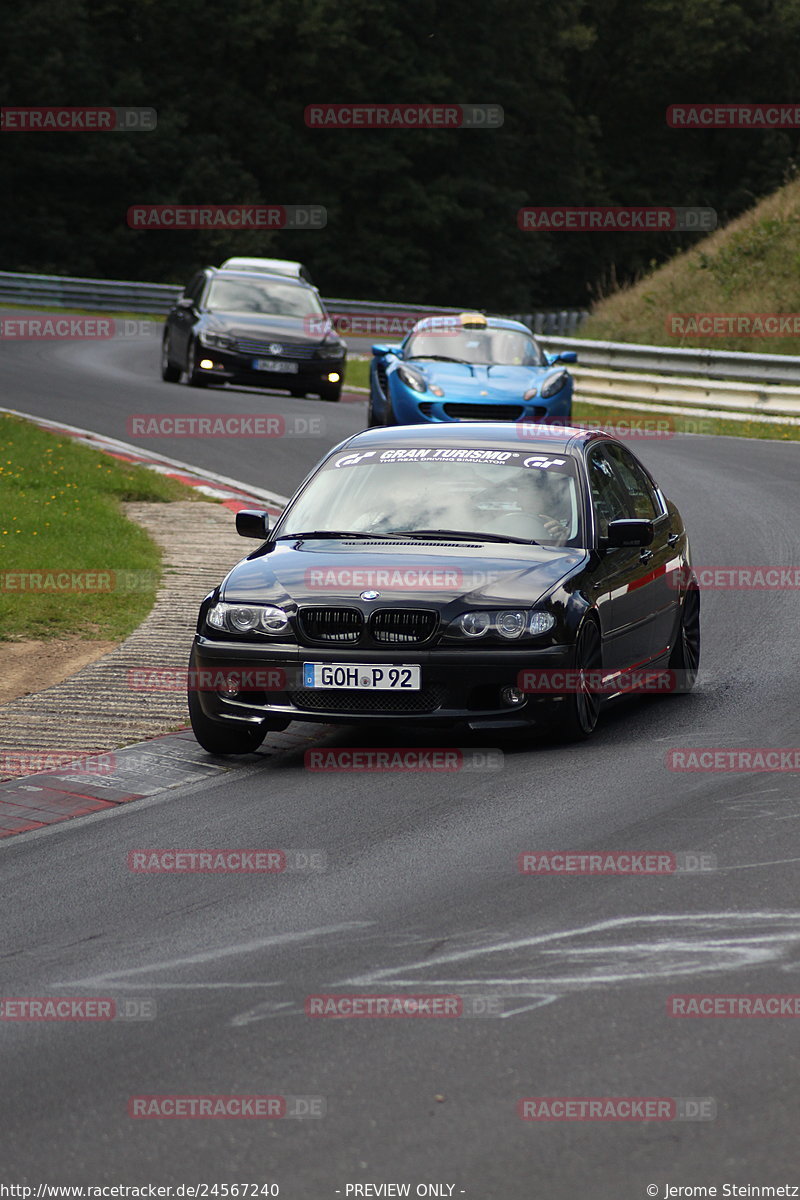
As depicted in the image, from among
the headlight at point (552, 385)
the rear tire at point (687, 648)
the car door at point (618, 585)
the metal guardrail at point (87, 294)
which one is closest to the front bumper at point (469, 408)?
the headlight at point (552, 385)

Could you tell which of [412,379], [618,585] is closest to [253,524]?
[618,585]

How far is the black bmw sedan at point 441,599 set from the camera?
348 inches

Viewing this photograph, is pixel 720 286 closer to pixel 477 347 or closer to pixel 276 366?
pixel 276 366

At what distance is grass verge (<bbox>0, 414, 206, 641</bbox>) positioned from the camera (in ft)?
41.0

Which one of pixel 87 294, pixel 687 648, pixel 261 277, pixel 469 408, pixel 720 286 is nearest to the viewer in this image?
pixel 687 648

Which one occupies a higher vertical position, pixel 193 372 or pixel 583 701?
pixel 193 372

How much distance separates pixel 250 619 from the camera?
29.8 feet

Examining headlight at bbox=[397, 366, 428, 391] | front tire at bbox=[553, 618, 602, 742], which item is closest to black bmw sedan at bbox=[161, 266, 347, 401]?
headlight at bbox=[397, 366, 428, 391]

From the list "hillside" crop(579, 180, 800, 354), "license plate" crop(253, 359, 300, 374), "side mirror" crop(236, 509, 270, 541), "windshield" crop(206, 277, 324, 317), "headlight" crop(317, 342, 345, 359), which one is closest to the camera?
"side mirror" crop(236, 509, 270, 541)

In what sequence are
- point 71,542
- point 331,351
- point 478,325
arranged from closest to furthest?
1. point 71,542
2. point 478,325
3. point 331,351

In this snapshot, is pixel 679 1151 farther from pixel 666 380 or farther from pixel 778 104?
pixel 778 104

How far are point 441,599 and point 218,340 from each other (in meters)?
18.7

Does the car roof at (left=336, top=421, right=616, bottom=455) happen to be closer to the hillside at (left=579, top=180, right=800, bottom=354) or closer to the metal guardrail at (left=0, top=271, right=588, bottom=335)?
the hillside at (left=579, top=180, right=800, bottom=354)

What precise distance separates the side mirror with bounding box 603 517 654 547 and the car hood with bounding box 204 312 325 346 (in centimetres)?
1795
